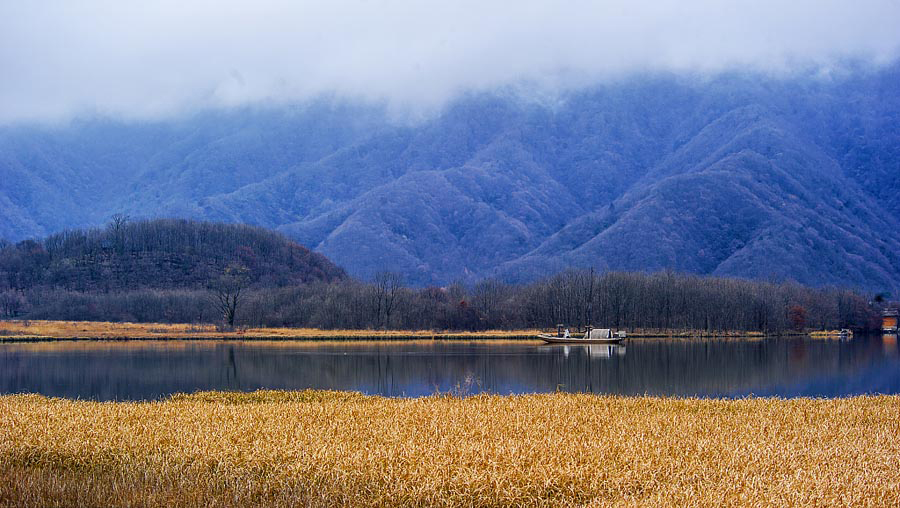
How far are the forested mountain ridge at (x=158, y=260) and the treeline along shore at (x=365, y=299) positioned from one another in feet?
1.14

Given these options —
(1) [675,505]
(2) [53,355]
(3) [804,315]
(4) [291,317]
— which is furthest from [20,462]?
(3) [804,315]

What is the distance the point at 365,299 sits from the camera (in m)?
106

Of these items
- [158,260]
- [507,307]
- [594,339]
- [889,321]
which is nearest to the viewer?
[594,339]

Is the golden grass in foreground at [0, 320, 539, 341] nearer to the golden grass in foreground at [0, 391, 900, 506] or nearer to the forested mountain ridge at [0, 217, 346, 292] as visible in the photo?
the forested mountain ridge at [0, 217, 346, 292]

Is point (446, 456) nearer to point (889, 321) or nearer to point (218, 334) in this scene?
point (218, 334)

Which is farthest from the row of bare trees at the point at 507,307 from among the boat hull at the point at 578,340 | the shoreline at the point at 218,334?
the boat hull at the point at 578,340

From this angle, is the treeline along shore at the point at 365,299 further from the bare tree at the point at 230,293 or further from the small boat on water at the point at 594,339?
the small boat on water at the point at 594,339

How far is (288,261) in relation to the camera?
162750 mm

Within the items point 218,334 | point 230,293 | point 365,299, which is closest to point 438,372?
point 218,334

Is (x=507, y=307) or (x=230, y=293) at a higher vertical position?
(x=230, y=293)

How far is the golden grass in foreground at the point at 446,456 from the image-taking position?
39.0 feet

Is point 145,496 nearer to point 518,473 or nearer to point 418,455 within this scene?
point 418,455

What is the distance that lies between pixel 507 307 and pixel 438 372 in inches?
2808

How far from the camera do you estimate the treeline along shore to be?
102m
